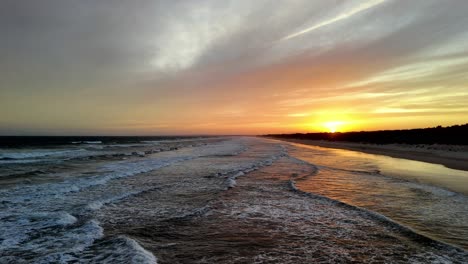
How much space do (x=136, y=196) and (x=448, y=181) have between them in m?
16.5

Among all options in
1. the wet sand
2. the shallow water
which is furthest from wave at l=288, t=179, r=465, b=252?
the shallow water

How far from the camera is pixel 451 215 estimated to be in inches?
400

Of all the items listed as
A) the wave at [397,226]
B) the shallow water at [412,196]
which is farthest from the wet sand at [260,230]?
the shallow water at [412,196]

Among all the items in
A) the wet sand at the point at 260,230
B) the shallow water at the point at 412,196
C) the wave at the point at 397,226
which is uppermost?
the shallow water at the point at 412,196

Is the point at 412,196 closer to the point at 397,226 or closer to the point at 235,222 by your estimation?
the point at 397,226

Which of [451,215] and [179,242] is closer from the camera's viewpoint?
[179,242]

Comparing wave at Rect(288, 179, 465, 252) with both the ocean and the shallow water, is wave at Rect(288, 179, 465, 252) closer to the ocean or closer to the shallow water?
the ocean

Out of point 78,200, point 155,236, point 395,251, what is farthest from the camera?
point 78,200

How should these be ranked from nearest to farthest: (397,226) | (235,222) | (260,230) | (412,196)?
1. (260,230)
2. (397,226)
3. (235,222)
4. (412,196)

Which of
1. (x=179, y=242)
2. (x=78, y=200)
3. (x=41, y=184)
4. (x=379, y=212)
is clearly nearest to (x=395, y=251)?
(x=379, y=212)

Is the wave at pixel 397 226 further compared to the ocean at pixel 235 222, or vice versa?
the wave at pixel 397 226

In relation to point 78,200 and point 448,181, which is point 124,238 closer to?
point 78,200

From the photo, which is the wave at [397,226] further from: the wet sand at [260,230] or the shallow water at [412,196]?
the shallow water at [412,196]

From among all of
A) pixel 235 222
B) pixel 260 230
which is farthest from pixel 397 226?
pixel 235 222
